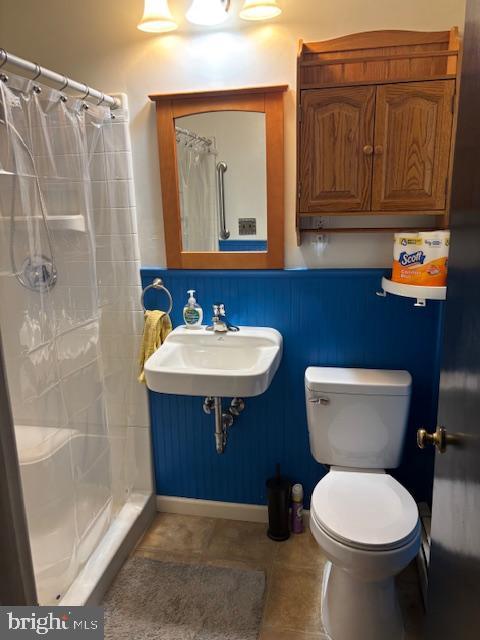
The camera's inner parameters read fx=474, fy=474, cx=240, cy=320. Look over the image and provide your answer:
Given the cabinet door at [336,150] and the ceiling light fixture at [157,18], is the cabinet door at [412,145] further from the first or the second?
the ceiling light fixture at [157,18]

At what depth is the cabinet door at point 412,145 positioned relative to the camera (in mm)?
1709

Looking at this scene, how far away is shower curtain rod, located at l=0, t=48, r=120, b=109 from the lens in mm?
1422

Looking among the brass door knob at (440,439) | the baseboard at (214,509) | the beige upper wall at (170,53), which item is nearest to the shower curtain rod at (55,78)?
the beige upper wall at (170,53)

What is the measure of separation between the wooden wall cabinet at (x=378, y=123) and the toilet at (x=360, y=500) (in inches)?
28.0

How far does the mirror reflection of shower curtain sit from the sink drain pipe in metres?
0.69

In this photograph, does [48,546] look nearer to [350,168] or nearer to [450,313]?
[450,313]

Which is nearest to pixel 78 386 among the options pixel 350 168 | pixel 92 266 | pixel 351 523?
pixel 92 266

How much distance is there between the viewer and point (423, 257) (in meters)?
1.73

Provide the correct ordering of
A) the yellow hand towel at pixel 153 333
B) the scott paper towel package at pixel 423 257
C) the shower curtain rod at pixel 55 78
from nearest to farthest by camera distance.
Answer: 1. the shower curtain rod at pixel 55 78
2. the scott paper towel package at pixel 423 257
3. the yellow hand towel at pixel 153 333

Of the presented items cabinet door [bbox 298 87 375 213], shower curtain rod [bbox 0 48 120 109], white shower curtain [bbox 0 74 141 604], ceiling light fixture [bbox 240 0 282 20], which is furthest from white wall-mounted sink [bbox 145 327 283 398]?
ceiling light fixture [bbox 240 0 282 20]

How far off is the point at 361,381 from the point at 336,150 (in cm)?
92

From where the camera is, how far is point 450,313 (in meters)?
1.08

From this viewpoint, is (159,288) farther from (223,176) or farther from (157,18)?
(157,18)

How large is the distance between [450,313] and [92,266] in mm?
1333
